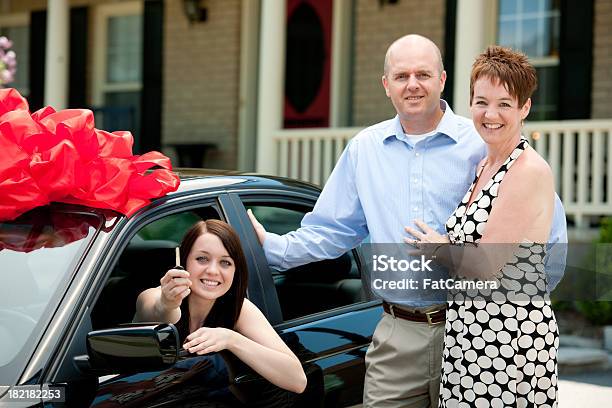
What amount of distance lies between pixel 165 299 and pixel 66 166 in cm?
46

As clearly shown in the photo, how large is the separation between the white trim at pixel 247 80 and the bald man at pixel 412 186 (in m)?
8.90

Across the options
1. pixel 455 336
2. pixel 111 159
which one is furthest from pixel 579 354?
pixel 111 159

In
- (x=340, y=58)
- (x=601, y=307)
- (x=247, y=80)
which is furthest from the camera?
(x=247, y=80)

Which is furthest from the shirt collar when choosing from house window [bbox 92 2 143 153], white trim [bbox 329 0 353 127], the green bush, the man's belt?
house window [bbox 92 2 143 153]

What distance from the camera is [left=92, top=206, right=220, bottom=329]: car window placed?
2930mm

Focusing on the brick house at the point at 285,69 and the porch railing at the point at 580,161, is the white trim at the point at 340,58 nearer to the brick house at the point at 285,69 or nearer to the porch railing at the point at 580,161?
the brick house at the point at 285,69

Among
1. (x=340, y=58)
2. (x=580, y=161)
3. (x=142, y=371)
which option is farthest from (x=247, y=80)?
(x=142, y=371)

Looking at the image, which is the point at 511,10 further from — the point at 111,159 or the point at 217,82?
the point at 111,159

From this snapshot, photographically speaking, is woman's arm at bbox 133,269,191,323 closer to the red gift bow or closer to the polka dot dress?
the red gift bow

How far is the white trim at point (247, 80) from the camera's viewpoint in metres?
11.8

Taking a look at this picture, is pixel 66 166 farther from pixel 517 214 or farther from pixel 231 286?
pixel 517 214

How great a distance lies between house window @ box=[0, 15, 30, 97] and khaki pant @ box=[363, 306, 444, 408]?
11.8 meters

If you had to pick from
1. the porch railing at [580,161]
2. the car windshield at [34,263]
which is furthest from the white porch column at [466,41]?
the car windshield at [34,263]

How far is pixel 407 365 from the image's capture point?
111 inches
